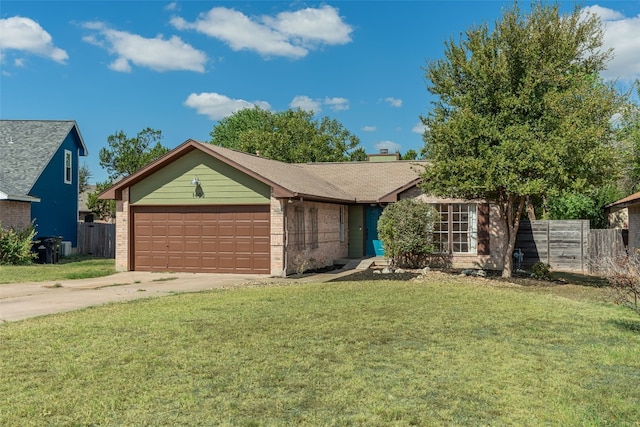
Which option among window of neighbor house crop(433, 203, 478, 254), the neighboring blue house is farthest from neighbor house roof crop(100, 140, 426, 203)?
the neighboring blue house

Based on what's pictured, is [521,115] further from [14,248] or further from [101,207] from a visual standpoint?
[101,207]

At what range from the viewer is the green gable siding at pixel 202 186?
57.3 feet

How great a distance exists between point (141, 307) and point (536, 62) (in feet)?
39.8

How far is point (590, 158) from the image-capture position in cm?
1373

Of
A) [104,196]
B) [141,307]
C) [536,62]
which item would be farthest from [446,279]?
[104,196]

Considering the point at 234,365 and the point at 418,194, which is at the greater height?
the point at 418,194

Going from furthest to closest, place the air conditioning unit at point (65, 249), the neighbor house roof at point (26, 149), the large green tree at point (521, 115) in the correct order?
the air conditioning unit at point (65, 249) → the neighbor house roof at point (26, 149) → the large green tree at point (521, 115)

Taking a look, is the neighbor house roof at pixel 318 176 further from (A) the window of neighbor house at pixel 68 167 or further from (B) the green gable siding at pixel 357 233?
(A) the window of neighbor house at pixel 68 167

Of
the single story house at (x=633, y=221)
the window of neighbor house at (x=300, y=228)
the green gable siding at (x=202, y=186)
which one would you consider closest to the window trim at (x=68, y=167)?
the green gable siding at (x=202, y=186)

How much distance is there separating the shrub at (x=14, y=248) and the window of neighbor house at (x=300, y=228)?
11.4 metres

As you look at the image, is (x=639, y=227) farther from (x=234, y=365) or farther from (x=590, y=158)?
(x=234, y=365)

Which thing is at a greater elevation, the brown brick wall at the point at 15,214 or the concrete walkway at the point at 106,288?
the brown brick wall at the point at 15,214

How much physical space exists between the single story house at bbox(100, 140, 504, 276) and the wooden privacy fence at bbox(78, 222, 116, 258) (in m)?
8.66

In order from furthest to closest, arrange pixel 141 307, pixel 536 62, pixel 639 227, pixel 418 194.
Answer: pixel 418 194 < pixel 639 227 < pixel 536 62 < pixel 141 307
